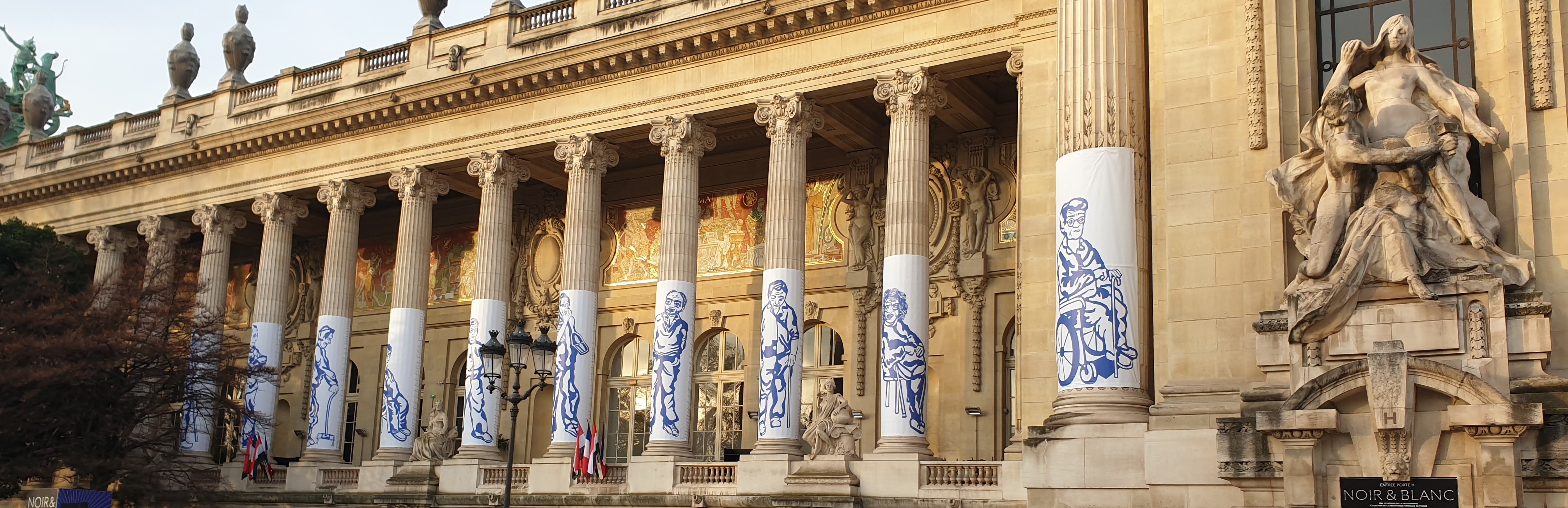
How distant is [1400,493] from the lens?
1595 centimetres

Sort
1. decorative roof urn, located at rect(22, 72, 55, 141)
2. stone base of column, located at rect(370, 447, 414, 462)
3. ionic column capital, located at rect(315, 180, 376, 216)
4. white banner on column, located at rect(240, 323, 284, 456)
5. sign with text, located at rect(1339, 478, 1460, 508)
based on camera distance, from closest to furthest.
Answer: sign with text, located at rect(1339, 478, 1460, 508) < stone base of column, located at rect(370, 447, 414, 462) < white banner on column, located at rect(240, 323, 284, 456) < ionic column capital, located at rect(315, 180, 376, 216) < decorative roof urn, located at rect(22, 72, 55, 141)

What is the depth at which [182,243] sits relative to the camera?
133ft

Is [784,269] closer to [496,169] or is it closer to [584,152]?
[584,152]

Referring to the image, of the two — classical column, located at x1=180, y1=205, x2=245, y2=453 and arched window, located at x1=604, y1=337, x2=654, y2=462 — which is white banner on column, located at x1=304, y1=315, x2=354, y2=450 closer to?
classical column, located at x1=180, y1=205, x2=245, y2=453

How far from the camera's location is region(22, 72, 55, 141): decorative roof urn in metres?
45.3

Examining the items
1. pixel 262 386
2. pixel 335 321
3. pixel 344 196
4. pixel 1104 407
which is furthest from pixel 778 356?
pixel 262 386

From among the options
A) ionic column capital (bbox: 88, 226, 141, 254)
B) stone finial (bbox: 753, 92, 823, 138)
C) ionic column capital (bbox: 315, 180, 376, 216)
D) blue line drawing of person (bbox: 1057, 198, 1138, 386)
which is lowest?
blue line drawing of person (bbox: 1057, 198, 1138, 386)

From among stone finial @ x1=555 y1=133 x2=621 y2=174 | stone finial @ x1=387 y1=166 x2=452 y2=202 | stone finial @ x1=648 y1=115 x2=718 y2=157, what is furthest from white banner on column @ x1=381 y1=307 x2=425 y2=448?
stone finial @ x1=648 y1=115 x2=718 y2=157

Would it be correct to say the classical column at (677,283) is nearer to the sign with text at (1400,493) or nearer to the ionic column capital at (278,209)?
the ionic column capital at (278,209)

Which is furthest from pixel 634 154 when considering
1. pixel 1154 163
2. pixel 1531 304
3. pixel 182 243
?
pixel 1531 304

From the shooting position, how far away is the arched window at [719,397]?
3378 cm

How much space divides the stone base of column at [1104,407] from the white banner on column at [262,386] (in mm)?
21441

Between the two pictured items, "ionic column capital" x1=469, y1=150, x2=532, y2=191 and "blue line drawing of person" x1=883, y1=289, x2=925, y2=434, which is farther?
"ionic column capital" x1=469, y1=150, x2=532, y2=191

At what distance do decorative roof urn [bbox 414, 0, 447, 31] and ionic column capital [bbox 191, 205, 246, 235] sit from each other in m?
7.70
